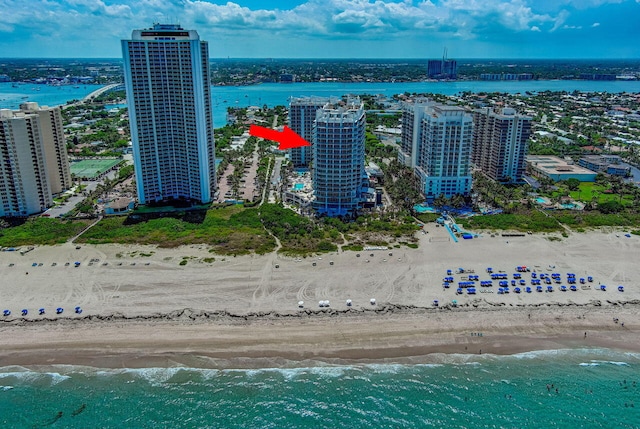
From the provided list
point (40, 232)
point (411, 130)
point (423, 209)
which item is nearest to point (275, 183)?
point (423, 209)

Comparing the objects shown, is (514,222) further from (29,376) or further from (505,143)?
(29,376)

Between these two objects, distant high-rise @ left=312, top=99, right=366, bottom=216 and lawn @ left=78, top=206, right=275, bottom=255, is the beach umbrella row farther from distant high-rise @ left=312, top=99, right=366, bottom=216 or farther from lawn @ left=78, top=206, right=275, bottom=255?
distant high-rise @ left=312, top=99, right=366, bottom=216

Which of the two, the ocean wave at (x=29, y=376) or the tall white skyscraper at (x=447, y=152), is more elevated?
the tall white skyscraper at (x=447, y=152)

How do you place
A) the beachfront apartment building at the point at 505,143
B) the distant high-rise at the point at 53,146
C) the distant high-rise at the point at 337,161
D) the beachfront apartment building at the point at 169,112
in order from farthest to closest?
the beachfront apartment building at the point at 505,143
the distant high-rise at the point at 53,146
the beachfront apartment building at the point at 169,112
the distant high-rise at the point at 337,161

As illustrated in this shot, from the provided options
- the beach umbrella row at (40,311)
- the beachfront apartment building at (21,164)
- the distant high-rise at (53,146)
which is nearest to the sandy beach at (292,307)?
the beach umbrella row at (40,311)

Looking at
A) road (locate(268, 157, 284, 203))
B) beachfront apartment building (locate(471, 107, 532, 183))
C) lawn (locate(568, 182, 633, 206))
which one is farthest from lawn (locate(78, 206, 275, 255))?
lawn (locate(568, 182, 633, 206))

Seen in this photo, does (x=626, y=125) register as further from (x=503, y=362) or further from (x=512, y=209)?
(x=503, y=362)

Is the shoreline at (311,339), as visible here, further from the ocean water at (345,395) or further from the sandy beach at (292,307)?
the ocean water at (345,395)
